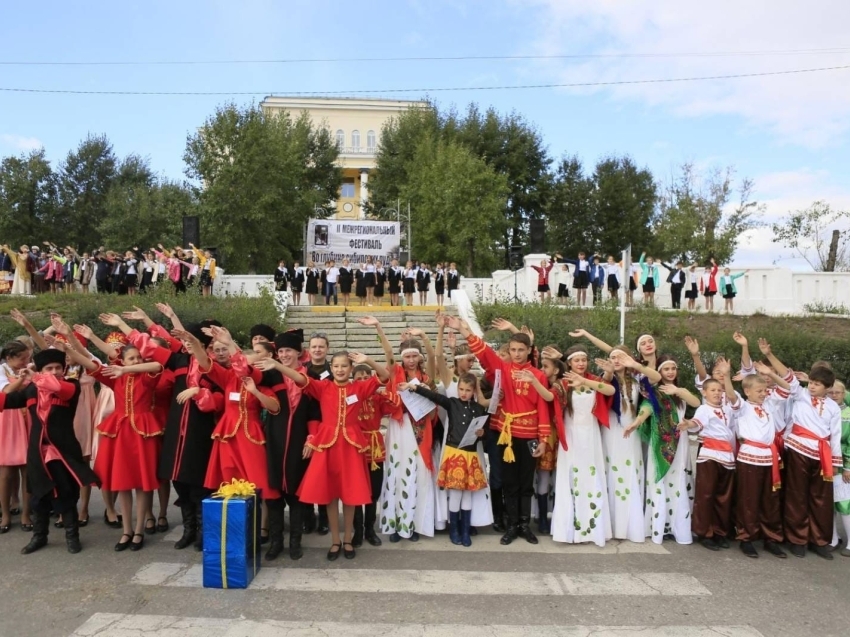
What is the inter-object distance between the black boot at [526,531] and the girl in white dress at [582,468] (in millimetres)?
205

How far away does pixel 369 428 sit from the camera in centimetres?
564

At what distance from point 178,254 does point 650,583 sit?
716 inches

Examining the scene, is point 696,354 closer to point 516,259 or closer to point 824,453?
point 824,453

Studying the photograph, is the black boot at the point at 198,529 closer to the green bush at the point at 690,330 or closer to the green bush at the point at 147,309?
the green bush at the point at 147,309

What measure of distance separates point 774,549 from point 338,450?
382 centimetres

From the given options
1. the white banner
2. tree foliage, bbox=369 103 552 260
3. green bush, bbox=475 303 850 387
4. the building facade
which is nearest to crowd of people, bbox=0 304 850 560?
green bush, bbox=475 303 850 387

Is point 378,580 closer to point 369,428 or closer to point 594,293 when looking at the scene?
point 369,428

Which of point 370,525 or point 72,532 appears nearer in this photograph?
point 72,532

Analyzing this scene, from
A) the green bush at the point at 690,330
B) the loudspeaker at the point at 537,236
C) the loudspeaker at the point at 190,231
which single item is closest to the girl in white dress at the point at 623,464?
the green bush at the point at 690,330

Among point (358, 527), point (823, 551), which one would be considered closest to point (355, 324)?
point (358, 527)

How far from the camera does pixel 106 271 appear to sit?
69.8 ft

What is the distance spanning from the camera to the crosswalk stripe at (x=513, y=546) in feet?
18.2

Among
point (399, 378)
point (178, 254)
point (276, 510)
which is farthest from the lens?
point (178, 254)

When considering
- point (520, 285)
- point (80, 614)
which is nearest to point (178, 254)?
point (520, 285)
